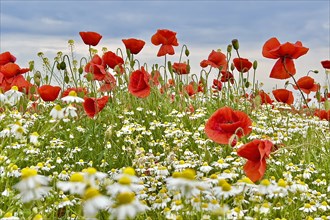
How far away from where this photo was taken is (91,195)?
1880 mm

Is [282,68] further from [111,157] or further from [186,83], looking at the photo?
[186,83]

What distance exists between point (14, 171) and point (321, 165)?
8.97 feet

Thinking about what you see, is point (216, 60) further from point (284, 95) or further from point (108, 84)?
point (108, 84)

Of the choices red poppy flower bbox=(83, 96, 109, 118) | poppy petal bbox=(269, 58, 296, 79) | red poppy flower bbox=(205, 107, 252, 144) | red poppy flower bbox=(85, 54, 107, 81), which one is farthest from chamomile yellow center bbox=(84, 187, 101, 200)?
red poppy flower bbox=(85, 54, 107, 81)

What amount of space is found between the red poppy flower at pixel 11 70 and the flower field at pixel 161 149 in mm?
15

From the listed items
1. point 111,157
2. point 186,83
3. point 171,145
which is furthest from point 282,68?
point 186,83

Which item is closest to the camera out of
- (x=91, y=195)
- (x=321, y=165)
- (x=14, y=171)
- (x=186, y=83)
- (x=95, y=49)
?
(x=91, y=195)

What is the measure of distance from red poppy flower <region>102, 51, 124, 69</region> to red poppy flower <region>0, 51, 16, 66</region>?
118cm

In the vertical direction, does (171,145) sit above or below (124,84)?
below

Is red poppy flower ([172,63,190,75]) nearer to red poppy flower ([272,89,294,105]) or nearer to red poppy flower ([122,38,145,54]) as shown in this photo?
red poppy flower ([122,38,145,54])

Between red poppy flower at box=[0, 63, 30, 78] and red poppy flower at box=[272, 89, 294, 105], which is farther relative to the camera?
red poppy flower at box=[272, 89, 294, 105]

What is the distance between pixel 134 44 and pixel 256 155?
9.76 ft

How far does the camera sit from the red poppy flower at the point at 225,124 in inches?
149

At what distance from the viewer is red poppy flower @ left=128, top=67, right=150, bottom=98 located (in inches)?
212
